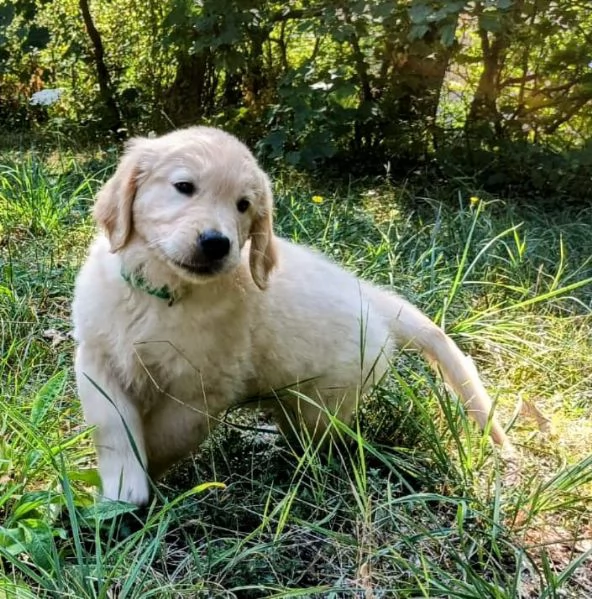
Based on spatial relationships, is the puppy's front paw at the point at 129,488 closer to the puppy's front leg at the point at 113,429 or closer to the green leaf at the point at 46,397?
the puppy's front leg at the point at 113,429

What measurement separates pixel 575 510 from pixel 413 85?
152 inches

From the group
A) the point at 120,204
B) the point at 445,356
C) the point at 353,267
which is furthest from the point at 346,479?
the point at 353,267

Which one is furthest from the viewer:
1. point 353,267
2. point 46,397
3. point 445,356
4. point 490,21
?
point 490,21

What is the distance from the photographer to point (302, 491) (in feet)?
7.04

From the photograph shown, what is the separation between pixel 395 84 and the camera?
540cm

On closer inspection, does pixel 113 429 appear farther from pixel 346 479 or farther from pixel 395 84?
pixel 395 84

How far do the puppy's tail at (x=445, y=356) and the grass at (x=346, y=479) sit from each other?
79mm

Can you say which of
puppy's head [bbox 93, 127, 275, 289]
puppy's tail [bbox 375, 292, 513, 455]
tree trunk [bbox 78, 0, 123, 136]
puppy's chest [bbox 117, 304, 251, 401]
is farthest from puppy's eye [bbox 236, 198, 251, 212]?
tree trunk [bbox 78, 0, 123, 136]

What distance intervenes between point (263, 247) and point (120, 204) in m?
0.42

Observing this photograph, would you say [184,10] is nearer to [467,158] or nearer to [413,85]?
[413,85]

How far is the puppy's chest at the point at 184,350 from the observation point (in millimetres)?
2125

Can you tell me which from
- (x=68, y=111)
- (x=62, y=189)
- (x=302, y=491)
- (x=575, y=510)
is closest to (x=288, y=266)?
(x=302, y=491)

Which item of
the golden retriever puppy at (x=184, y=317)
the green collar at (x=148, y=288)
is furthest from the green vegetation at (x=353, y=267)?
the green collar at (x=148, y=288)

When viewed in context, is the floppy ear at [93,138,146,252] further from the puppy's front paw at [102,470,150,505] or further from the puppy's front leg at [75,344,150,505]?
the puppy's front paw at [102,470,150,505]
